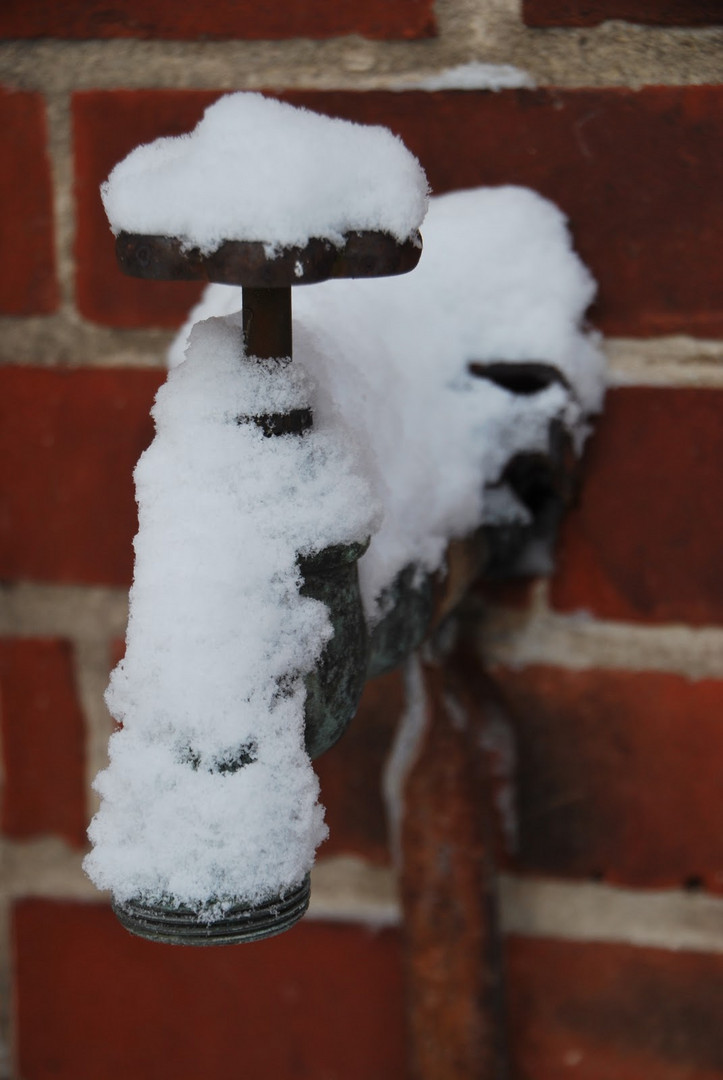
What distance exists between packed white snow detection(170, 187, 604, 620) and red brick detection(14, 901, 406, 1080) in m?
0.22

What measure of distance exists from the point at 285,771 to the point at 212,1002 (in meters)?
0.31

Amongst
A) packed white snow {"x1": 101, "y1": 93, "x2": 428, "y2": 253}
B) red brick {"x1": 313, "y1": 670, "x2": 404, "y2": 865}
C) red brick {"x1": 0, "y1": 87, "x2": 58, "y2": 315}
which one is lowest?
red brick {"x1": 313, "y1": 670, "x2": 404, "y2": 865}

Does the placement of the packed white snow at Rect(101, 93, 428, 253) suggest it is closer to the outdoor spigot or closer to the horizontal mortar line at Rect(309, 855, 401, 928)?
the outdoor spigot

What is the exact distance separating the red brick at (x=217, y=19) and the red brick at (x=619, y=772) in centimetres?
25

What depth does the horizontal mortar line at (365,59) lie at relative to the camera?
0.42m

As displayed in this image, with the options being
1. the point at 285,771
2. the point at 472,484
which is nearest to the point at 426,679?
the point at 472,484

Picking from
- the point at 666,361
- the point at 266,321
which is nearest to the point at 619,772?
the point at 666,361

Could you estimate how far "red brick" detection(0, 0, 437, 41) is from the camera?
44 cm

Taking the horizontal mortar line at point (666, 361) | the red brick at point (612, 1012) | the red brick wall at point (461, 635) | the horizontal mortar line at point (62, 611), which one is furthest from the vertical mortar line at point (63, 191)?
the red brick at point (612, 1012)

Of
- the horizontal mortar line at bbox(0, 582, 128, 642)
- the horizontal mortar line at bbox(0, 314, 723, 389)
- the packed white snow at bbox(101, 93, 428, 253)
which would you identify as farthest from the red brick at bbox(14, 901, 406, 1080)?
the packed white snow at bbox(101, 93, 428, 253)

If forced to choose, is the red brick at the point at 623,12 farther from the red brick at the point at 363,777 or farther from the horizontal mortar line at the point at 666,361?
the red brick at the point at 363,777

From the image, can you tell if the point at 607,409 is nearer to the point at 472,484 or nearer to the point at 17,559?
the point at 472,484

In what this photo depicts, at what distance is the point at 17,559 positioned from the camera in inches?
20.2

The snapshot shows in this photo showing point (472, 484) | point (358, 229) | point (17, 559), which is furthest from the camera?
point (17, 559)
